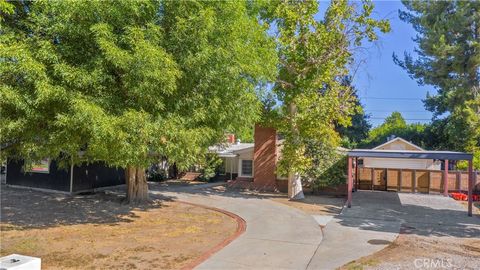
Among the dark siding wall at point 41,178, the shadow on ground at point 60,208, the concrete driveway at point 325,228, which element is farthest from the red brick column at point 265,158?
the dark siding wall at point 41,178

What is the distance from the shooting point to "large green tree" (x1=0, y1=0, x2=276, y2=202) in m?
10.1

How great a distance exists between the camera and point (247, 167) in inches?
989

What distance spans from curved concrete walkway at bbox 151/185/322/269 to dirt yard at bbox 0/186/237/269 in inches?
28.0

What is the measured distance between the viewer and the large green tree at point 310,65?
18328mm

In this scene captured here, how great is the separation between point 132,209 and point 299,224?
688cm

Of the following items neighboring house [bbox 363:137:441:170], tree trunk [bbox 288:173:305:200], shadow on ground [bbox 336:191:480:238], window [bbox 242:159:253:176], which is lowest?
shadow on ground [bbox 336:191:480:238]

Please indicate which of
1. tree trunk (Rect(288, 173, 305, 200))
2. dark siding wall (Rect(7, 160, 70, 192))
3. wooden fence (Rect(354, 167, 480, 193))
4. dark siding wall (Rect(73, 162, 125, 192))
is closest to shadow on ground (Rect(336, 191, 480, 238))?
wooden fence (Rect(354, 167, 480, 193))

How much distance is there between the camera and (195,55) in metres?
11.2

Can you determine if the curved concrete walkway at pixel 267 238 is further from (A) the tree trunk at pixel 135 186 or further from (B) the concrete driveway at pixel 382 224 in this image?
(A) the tree trunk at pixel 135 186

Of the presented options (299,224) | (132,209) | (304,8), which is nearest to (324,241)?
(299,224)

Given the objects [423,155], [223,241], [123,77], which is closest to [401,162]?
[423,155]

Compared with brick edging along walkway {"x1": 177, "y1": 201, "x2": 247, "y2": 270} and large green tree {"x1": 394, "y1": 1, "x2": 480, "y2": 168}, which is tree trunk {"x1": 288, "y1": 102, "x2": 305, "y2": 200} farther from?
large green tree {"x1": 394, "y1": 1, "x2": 480, "y2": 168}

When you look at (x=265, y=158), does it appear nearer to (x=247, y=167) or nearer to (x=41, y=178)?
(x=247, y=167)

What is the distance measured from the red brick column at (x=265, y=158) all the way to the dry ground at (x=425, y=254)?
12019 mm
